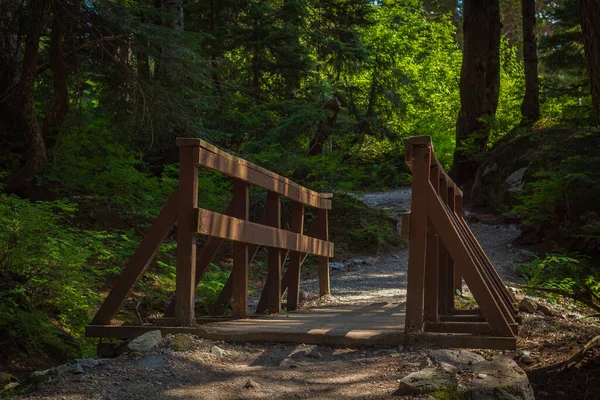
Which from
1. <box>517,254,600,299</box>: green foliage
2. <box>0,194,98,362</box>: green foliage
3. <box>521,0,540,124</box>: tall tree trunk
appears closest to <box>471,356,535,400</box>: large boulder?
<box>0,194,98,362</box>: green foliage

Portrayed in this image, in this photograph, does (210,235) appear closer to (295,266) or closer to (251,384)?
(251,384)

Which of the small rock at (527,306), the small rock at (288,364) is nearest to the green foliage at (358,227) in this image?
the small rock at (527,306)

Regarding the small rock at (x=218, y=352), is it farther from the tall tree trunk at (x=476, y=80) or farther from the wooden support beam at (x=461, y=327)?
the tall tree trunk at (x=476, y=80)

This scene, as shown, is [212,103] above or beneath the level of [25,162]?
above

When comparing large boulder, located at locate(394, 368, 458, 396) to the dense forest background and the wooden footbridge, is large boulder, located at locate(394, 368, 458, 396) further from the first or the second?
the dense forest background

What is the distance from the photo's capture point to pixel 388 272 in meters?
13.6

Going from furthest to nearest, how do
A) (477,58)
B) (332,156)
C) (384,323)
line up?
(477,58)
(332,156)
(384,323)

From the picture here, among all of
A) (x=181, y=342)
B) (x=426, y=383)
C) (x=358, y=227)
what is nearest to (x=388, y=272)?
(x=358, y=227)

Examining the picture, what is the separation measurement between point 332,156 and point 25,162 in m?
6.96

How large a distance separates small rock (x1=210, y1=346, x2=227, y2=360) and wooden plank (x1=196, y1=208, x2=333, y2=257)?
34.1 inches

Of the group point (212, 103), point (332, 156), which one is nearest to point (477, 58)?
point (332, 156)

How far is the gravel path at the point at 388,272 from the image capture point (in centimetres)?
1042

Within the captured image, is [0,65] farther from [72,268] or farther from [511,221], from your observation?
[511,221]

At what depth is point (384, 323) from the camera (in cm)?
629
